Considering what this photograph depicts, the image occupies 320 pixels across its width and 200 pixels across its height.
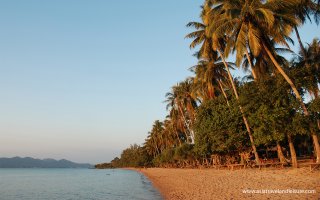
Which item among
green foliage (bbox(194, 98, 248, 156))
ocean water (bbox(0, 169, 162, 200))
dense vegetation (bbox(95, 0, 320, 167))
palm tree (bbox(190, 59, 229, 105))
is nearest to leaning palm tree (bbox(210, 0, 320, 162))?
dense vegetation (bbox(95, 0, 320, 167))

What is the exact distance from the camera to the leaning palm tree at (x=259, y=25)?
2515cm

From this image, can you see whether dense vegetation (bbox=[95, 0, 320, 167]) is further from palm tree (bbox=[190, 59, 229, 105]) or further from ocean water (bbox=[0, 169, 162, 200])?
ocean water (bbox=[0, 169, 162, 200])

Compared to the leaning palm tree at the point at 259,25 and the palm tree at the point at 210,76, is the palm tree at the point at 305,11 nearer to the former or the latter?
the leaning palm tree at the point at 259,25

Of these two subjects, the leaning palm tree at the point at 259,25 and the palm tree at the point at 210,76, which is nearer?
the leaning palm tree at the point at 259,25

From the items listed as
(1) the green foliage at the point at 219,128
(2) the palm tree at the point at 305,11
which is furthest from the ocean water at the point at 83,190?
(2) the palm tree at the point at 305,11

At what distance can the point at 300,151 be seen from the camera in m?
59.2

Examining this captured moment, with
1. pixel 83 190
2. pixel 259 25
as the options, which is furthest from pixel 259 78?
pixel 83 190

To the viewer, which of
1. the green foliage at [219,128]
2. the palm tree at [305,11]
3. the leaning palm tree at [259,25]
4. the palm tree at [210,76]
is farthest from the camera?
the palm tree at [210,76]

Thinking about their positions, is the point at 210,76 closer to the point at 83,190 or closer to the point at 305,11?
the point at 305,11

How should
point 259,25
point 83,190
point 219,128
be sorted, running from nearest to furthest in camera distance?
1. point 259,25
2. point 219,128
3. point 83,190

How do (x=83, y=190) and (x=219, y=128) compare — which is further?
(x=83, y=190)

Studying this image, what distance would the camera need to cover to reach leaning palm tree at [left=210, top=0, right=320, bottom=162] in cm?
2515

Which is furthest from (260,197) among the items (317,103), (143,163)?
(143,163)

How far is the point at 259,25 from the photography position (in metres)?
27.7
